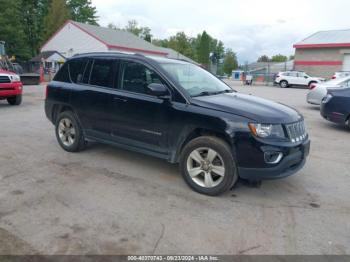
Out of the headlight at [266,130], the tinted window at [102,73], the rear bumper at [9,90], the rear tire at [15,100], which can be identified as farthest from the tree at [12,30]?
the headlight at [266,130]

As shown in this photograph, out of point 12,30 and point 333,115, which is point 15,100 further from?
point 12,30

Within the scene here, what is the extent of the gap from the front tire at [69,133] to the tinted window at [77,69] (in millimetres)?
628

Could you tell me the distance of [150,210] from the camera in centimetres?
364

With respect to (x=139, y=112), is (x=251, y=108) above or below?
above

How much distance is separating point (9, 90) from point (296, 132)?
10.1 meters

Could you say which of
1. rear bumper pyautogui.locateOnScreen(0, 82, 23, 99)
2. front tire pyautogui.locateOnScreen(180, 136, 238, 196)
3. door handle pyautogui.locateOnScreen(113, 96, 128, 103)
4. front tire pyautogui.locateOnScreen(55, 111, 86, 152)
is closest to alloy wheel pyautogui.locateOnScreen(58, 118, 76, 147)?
front tire pyautogui.locateOnScreen(55, 111, 86, 152)

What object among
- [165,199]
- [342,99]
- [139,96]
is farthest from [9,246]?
[342,99]

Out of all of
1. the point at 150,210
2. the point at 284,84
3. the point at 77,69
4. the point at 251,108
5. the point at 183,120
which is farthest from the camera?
the point at 284,84

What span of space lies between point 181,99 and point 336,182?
2727 millimetres

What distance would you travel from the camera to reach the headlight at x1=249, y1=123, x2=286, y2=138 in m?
3.73

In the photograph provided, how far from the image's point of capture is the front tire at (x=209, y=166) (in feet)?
12.6

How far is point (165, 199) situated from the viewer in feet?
12.9

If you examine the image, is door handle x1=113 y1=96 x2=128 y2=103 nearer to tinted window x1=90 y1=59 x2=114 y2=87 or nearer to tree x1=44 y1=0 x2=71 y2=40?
tinted window x1=90 y1=59 x2=114 y2=87

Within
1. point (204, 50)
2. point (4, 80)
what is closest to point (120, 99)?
point (4, 80)
